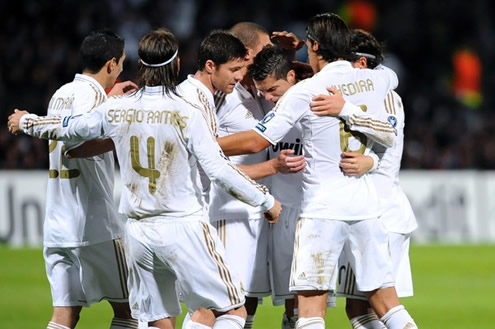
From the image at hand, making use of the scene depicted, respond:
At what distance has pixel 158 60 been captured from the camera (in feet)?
18.7

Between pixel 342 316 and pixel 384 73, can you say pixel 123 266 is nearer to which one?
pixel 384 73

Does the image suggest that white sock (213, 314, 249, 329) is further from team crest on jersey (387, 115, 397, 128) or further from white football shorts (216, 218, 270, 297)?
team crest on jersey (387, 115, 397, 128)

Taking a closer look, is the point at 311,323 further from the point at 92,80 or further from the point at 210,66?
the point at 92,80

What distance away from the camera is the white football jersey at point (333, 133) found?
607 cm

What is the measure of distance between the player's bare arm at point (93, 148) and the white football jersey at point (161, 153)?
0.38m

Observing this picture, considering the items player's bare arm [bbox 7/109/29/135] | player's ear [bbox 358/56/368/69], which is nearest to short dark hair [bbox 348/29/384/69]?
player's ear [bbox 358/56/368/69]

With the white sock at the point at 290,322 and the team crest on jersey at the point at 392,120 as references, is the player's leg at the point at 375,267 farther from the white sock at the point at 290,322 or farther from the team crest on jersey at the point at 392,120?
the white sock at the point at 290,322

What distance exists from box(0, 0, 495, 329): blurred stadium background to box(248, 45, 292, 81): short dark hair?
3.97 meters

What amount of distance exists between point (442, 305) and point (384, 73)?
5.06 metres

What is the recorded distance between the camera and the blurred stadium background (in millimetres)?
12859

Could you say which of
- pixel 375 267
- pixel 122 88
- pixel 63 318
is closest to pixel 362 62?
pixel 375 267

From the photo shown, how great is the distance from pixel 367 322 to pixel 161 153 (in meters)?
2.16

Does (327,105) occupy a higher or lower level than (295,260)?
higher

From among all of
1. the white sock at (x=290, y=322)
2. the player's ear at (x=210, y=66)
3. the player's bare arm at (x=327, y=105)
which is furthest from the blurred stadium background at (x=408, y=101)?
the player's bare arm at (x=327, y=105)
